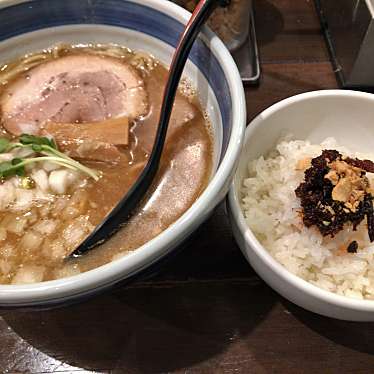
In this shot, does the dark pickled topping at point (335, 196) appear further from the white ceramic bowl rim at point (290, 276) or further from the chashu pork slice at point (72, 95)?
the chashu pork slice at point (72, 95)

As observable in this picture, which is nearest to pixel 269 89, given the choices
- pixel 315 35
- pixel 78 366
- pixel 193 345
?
pixel 315 35

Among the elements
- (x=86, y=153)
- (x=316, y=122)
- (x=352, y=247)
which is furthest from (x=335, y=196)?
(x=86, y=153)

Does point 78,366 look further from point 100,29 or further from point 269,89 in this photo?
point 269,89

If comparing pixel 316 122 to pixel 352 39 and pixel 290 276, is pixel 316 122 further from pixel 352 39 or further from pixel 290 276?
pixel 290 276

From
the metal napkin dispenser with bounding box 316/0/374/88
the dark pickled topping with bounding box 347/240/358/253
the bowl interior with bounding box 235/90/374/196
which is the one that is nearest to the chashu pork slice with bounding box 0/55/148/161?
the bowl interior with bounding box 235/90/374/196

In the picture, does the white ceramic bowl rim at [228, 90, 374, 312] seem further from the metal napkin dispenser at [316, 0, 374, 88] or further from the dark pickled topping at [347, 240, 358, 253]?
the metal napkin dispenser at [316, 0, 374, 88]

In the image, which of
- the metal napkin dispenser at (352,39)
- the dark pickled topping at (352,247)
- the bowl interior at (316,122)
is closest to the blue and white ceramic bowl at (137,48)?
the bowl interior at (316,122)

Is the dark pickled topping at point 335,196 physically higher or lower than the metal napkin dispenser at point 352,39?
lower
